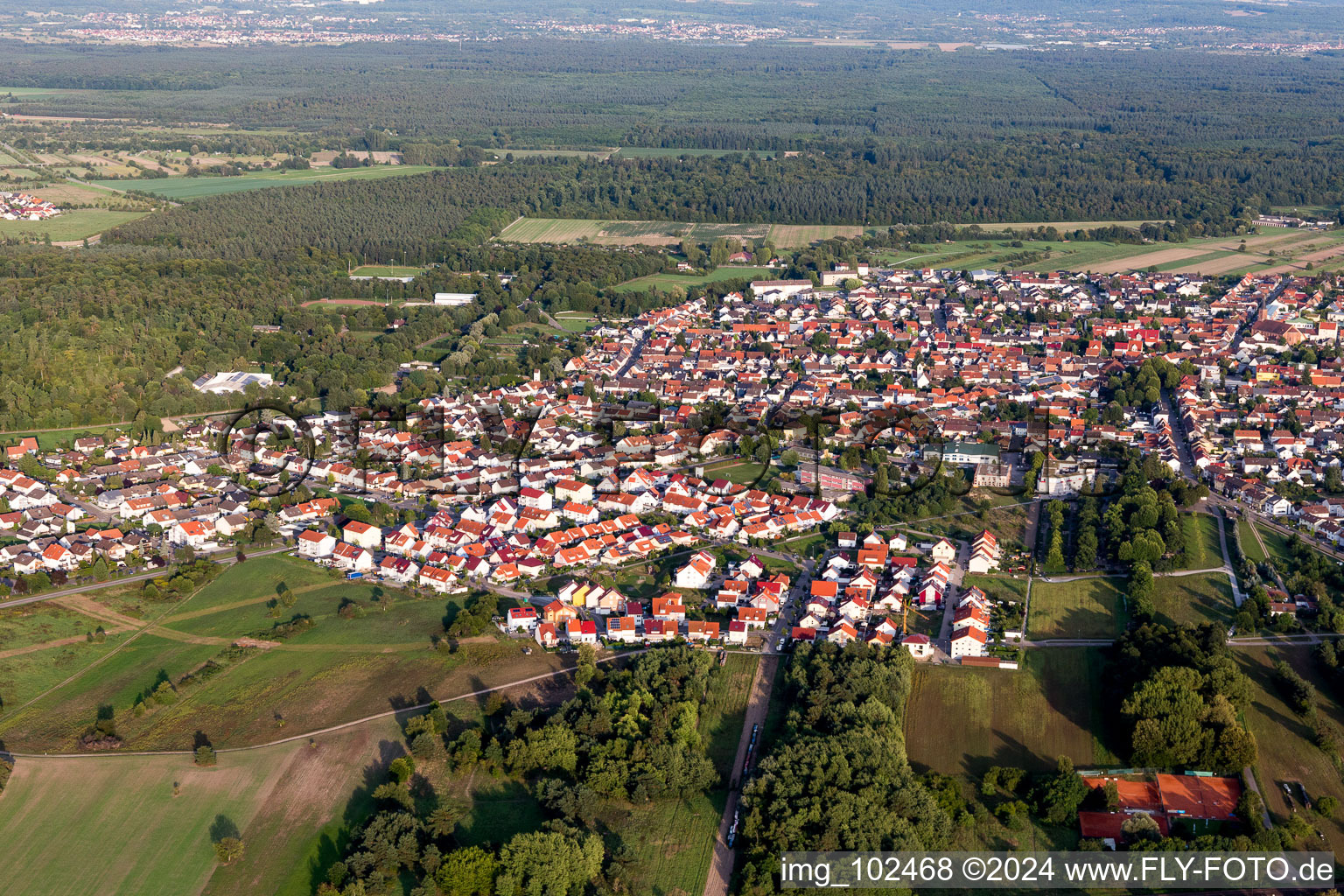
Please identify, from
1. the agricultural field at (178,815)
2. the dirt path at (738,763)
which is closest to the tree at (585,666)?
the dirt path at (738,763)

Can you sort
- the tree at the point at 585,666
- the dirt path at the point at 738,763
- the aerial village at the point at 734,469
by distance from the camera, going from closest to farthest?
the dirt path at the point at 738,763 → the tree at the point at 585,666 → the aerial village at the point at 734,469

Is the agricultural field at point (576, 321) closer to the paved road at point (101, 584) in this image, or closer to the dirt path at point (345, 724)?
the paved road at point (101, 584)

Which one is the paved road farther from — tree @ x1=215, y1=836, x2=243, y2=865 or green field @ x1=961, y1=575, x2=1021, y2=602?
green field @ x1=961, y1=575, x2=1021, y2=602

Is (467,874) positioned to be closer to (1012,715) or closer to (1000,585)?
(1012,715)

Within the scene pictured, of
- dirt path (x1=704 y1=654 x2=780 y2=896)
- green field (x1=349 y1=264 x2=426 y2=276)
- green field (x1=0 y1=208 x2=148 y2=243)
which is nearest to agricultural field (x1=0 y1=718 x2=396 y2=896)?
dirt path (x1=704 y1=654 x2=780 y2=896)

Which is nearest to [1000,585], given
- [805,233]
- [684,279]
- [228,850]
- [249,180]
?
[228,850]

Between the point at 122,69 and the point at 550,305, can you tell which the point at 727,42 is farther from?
the point at 550,305
